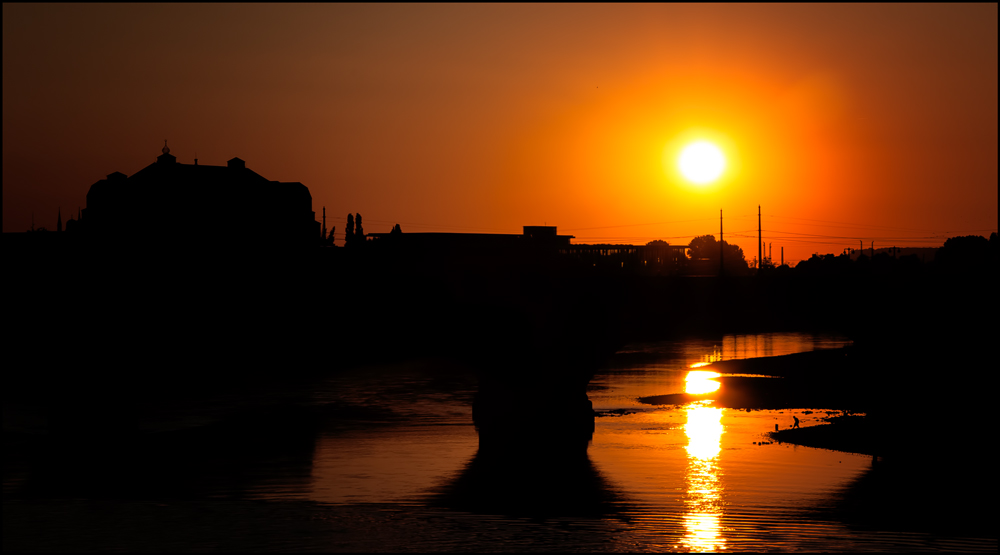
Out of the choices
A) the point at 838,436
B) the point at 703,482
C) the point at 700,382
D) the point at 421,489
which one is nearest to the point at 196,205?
the point at 700,382

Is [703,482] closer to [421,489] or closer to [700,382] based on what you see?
[421,489]

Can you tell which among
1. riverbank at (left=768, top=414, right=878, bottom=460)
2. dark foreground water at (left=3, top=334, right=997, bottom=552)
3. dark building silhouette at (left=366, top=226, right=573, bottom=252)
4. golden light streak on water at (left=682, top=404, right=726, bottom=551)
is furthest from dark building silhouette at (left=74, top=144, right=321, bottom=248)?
riverbank at (left=768, top=414, right=878, bottom=460)

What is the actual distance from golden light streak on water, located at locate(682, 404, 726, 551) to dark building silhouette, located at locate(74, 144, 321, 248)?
111 ft

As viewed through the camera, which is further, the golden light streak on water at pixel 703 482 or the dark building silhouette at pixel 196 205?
the dark building silhouette at pixel 196 205

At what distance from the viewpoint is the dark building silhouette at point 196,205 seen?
7650cm

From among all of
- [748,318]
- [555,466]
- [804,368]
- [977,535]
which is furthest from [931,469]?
[804,368]

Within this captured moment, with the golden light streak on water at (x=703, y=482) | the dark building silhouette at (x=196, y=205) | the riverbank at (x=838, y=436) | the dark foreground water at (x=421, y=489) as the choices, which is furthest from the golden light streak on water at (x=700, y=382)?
the dark building silhouette at (x=196, y=205)

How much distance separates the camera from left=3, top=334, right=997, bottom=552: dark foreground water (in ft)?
91.2

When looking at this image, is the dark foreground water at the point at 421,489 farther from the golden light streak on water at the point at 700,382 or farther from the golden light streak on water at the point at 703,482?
the golden light streak on water at the point at 700,382

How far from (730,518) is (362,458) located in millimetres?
17085

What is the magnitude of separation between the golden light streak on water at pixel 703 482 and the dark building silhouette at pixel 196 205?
33.7m

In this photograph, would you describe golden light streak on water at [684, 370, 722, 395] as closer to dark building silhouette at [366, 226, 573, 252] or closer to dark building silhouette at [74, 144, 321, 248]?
dark building silhouette at [366, 226, 573, 252]

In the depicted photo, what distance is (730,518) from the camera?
95.9 ft

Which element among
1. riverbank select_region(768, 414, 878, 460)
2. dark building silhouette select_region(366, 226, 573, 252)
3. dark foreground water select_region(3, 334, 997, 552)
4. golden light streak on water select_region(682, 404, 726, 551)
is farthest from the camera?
dark building silhouette select_region(366, 226, 573, 252)
